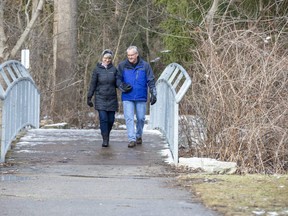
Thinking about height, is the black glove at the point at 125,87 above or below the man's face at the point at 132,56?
below

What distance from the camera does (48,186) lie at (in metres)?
9.47

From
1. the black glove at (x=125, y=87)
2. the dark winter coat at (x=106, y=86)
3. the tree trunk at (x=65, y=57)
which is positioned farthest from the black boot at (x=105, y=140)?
the tree trunk at (x=65, y=57)

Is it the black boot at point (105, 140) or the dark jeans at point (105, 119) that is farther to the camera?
the black boot at point (105, 140)

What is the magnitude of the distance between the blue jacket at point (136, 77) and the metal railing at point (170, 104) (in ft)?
1.34

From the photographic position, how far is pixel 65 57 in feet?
78.3

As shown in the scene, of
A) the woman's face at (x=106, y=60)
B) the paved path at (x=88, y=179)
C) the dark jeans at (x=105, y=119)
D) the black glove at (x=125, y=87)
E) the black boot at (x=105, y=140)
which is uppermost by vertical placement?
the woman's face at (x=106, y=60)

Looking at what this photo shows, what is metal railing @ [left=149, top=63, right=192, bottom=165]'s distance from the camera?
11648mm

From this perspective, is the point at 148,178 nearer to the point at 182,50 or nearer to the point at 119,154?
the point at 119,154

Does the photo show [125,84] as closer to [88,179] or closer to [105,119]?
[105,119]

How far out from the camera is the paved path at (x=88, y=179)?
807 centimetres

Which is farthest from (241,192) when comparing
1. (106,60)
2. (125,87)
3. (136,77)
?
(106,60)

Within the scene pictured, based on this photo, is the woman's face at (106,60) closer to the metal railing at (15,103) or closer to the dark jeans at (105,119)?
the dark jeans at (105,119)

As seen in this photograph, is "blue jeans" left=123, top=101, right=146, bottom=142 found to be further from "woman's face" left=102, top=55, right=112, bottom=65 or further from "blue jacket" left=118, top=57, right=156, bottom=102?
"woman's face" left=102, top=55, right=112, bottom=65

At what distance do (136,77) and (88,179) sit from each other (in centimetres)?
332
